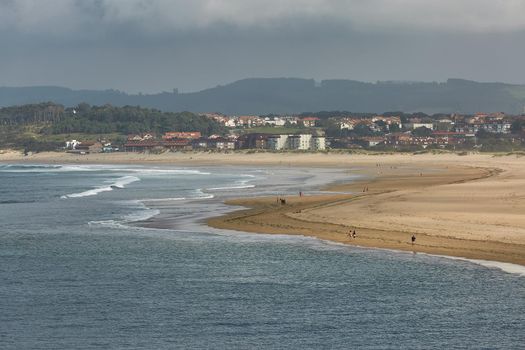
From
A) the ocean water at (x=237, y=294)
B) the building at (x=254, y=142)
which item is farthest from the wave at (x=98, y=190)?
the building at (x=254, y=142)

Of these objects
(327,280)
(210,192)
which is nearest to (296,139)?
(210,192)

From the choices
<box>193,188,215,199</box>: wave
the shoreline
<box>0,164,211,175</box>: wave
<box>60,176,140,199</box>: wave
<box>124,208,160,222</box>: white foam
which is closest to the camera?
the shoreline

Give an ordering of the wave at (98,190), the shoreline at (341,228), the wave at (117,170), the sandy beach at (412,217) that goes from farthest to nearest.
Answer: the wave at (117,170) < the wave at (98,190) < the sandy beach at (412,217) < the shoreline at (341,228)

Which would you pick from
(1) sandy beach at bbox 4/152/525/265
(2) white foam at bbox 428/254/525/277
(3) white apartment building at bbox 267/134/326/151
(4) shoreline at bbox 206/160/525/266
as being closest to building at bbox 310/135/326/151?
(3) white apartment building at bbox 267/134/326/151

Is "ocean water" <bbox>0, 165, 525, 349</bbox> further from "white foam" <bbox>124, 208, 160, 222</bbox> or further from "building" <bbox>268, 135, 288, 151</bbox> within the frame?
"building" <bbox>268, 135, 288, 151</bbox>

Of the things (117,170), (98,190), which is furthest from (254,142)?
(98,190)

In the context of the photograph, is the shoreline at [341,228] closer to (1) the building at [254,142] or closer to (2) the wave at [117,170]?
(2) the wave at [117,170]

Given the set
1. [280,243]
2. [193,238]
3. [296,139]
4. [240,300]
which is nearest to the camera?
[240,300]

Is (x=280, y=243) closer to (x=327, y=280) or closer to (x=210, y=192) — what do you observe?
(x=327, y=280)
